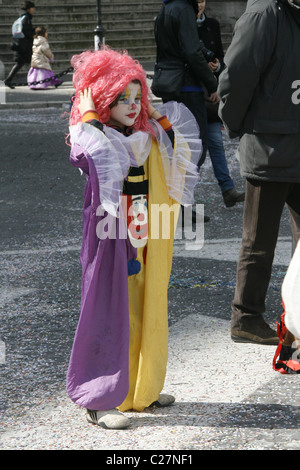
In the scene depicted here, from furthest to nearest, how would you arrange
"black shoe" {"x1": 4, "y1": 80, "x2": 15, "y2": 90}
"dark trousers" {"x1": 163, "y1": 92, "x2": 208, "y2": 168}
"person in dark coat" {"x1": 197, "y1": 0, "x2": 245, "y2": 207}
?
"black shoe" {"x1": 4, "y1": 80, "x2": 15, "y2": 90} < "person in dark coat" {"x1": 197, "y1": 0, "x2": 245, "y2": 207} < "dark trousers" {"x1": 163, "y1": 92, "x2": 208, "y2": 168}

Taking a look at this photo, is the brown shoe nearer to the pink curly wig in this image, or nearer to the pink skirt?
the pink curly wig

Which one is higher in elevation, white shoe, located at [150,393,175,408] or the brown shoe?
white shoe, located at [150,393,175,408]

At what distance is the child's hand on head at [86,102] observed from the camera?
131 inches

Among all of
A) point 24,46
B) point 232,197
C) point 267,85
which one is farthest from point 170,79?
point 24,46

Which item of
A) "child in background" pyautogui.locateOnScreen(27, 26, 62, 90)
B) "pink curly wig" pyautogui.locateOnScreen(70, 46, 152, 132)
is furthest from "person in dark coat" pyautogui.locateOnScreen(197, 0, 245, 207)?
"child in background" pyautogui.locateOnScreen(27, 26, 62, 90)

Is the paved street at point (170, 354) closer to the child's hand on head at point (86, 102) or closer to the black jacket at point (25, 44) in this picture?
the child's hand on head at point (86, 102)

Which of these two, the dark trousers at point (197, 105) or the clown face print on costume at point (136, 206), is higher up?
the clown face print on costume at point (136, 206)

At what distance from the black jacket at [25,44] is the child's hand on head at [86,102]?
15420mm

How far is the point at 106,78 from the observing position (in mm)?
3355

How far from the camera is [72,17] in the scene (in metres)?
22.6

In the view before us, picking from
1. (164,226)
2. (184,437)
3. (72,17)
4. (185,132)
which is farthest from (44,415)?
(72,17)

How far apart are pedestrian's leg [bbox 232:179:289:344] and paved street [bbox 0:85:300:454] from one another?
10cm

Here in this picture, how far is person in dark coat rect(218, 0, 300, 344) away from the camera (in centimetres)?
404

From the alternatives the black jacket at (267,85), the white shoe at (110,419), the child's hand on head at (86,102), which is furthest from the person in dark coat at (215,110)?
the white shoe at (110,419)
